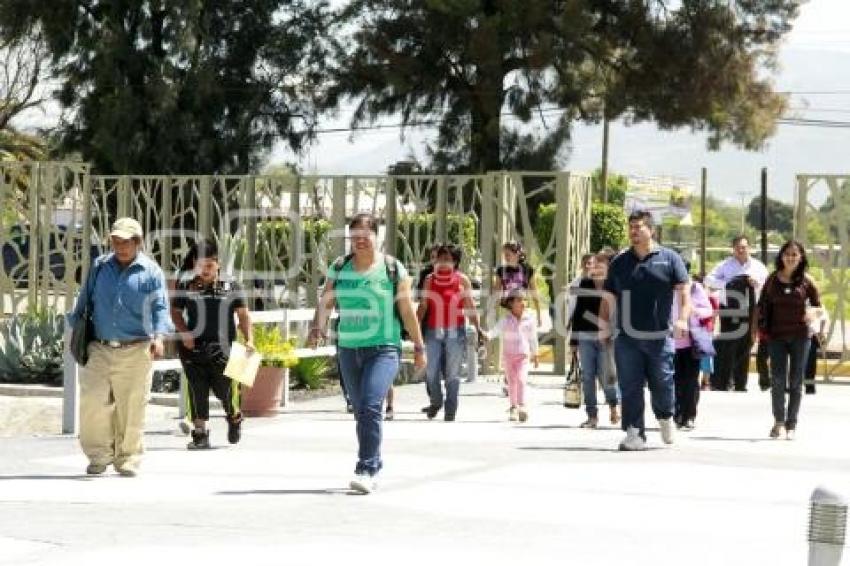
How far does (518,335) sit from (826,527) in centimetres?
1218

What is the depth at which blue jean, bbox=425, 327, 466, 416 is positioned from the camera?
19297mm

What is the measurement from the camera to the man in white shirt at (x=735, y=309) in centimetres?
2395

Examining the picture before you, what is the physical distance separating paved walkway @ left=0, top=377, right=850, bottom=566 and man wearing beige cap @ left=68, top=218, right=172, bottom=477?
27 centimetres

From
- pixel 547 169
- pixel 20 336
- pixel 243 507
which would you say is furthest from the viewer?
pixel 547 169

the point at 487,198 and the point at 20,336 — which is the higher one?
the point at 487,198

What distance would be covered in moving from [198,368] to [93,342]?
2339mm

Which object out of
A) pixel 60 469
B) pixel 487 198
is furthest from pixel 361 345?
pixel 487 198

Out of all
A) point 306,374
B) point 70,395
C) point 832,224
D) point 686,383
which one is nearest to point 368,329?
point 70,395

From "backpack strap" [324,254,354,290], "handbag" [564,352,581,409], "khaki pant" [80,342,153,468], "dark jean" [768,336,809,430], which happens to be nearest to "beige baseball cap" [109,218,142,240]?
"khaki pant" [80,342,153,468]

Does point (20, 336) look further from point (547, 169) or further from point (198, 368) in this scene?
point (547, 169)

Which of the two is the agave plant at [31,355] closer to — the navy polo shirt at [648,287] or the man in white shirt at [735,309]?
the man in white shirt at [735,309]

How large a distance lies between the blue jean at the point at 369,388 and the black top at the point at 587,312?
18.9 feet

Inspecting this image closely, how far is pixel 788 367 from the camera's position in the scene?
17453 mm

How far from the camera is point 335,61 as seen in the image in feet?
171
